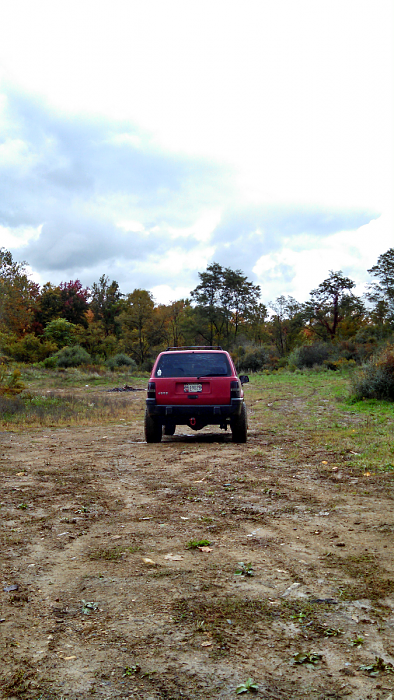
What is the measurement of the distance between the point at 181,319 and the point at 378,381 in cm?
5354

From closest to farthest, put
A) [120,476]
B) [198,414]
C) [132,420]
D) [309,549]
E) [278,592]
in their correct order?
[278,592]
[309,549]
[120,476]
[198,414]
[132,420]

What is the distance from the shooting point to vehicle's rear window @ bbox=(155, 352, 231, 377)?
9844 mm

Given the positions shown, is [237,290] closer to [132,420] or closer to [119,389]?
[119,389]

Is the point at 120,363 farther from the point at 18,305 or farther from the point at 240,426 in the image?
the point at 240,426

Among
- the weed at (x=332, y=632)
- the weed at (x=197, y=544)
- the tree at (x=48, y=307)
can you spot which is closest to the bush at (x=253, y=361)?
the tree at (x=48, y=307)

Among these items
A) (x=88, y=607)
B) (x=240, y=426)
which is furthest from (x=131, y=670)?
(x=240, y=426)

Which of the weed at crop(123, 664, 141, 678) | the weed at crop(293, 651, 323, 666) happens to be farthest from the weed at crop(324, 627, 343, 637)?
the weed at crop(123, 664, 141, 678)

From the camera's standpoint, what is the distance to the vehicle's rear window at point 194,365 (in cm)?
984

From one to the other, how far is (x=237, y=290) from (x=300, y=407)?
50986mm

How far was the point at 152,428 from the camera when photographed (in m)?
10.0

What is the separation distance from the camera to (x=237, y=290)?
219ft

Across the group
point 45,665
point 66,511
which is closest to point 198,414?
point 66,511

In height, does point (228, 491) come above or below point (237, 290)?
below

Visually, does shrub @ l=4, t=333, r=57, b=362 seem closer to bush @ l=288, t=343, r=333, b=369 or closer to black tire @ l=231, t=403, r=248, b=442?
bush @ l=288, t=343, r=333, b=369
